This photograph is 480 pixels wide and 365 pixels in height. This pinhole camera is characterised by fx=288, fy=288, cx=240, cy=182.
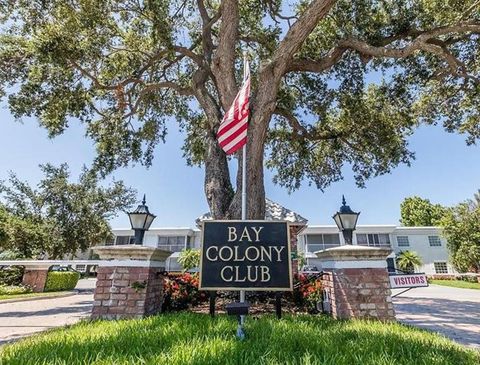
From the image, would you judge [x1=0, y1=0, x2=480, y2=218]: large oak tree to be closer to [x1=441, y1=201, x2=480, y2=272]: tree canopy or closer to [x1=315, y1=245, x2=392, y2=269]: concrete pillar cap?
[x1=315, y1=245, x2=392, y2=269]: concrete pillar cap

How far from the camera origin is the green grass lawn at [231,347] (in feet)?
7.38

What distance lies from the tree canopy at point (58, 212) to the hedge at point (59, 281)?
23.6 ft

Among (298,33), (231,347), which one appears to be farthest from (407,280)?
(298,33)

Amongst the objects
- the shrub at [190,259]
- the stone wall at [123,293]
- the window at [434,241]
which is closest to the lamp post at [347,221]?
the stone wall at [123,293]

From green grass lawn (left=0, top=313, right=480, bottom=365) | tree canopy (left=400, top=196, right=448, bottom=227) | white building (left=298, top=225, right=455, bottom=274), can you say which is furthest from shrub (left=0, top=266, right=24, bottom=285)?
tree canopy (left=400, top=196, right=448, bottom=227)

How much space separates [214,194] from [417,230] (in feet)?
104

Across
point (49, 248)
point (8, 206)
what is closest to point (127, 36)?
point (49, 248)

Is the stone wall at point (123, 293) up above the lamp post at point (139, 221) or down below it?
below

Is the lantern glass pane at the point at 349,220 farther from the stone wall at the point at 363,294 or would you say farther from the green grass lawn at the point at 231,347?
the green grass lawn at the point at 231,347

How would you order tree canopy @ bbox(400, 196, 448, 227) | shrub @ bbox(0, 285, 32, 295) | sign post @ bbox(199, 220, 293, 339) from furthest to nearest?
1. tree canopy @ bbox(400, 196, 448, 227)
2. shrub @ bbox(0, 285, 32, 295)
3. sign post @ bbox(199, 220, 293, 339)

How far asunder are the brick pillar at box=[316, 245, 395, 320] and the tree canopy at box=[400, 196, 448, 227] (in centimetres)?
4812

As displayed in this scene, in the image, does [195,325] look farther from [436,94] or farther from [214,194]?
[436,94]

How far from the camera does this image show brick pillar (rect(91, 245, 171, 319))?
4.47m

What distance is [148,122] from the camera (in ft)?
38.1
